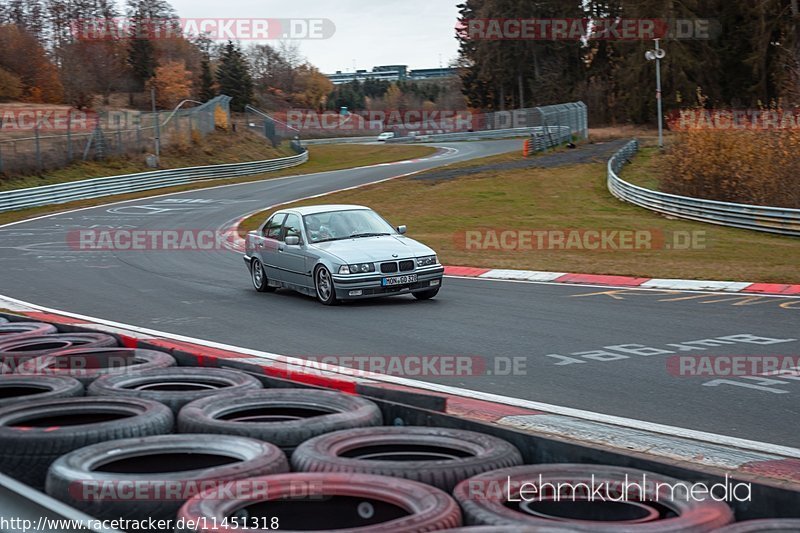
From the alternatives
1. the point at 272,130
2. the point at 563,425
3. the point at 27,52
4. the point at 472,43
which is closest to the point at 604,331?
the point at 563,425

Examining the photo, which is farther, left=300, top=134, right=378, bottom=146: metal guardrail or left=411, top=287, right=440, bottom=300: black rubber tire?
left=300, top=134, right=378, bottom=146: metal guardrail

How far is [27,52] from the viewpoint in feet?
251

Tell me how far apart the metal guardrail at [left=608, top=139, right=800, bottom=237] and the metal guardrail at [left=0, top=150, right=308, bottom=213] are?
24.4 meters

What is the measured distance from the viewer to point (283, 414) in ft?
18.7

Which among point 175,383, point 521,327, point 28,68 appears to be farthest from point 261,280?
point 28,68

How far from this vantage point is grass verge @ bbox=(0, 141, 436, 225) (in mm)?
39375

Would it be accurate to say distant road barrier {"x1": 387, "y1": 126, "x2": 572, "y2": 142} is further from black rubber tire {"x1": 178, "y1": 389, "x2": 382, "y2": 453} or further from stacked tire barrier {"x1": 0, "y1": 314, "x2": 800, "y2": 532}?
stacked tire barrier {"x1": 0, "y1": 314, "x2": 800, "y2": 532}

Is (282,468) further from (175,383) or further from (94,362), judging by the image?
(94,362)

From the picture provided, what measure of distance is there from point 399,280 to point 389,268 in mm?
244

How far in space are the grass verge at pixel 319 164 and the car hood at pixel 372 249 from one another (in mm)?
24171

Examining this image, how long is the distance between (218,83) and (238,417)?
80.3 metres

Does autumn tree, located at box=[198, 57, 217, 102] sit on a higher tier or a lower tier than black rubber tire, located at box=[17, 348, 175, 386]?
higher

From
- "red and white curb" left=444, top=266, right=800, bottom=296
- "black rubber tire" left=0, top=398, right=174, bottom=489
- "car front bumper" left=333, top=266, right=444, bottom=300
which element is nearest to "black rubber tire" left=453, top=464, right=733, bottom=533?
"black rubber tire" left=0, top=398, right=174, bottom=489

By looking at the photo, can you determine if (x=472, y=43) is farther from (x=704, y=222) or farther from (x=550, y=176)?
(x=704, y=222)
